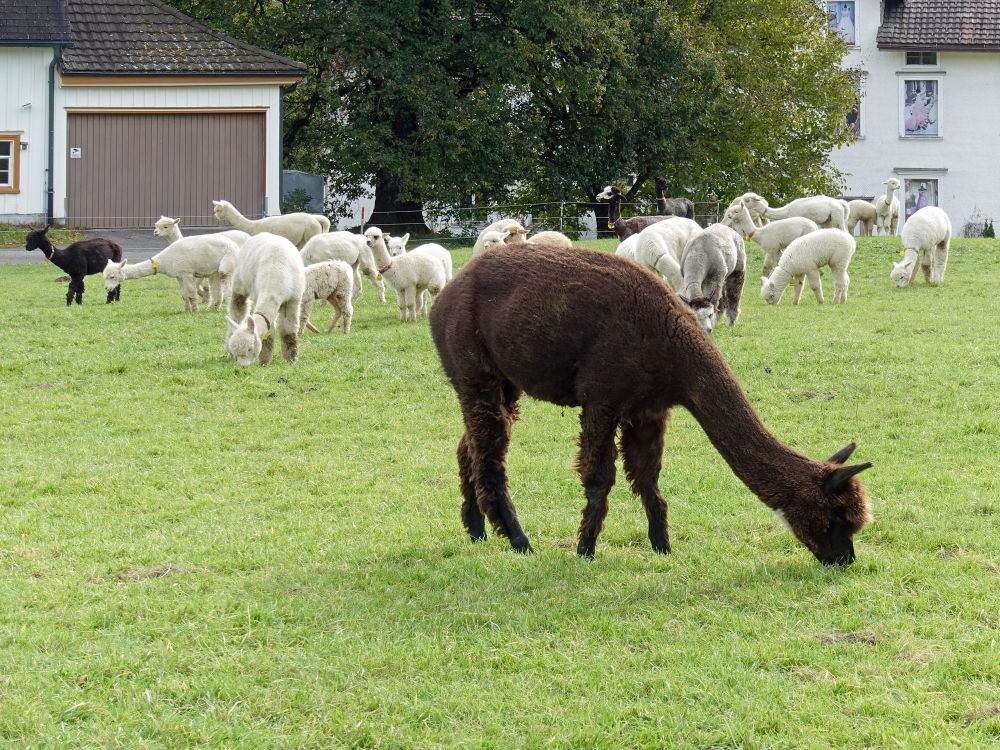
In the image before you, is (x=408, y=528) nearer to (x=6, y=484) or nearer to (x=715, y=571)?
(x=715, y=571)

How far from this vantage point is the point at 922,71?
1786 inches

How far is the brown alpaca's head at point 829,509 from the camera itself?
6445mm

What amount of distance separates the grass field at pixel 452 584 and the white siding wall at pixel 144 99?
63.4 feet

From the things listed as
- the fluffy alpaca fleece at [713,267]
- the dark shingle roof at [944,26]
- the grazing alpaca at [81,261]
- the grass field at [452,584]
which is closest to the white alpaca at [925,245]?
the fluffy alpaca fleece at [713,267]

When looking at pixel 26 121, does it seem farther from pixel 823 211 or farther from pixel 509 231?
pixel 823 211

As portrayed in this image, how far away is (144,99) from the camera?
31.0 m

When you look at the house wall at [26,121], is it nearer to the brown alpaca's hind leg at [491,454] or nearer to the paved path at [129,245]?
the paved path at [129,245]

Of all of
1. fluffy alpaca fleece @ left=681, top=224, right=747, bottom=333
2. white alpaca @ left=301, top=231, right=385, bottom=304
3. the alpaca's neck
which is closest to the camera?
the alpaca's neck

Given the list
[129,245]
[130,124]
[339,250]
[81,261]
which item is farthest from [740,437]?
[130,124]

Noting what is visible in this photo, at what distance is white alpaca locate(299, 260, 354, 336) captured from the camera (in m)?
15.6

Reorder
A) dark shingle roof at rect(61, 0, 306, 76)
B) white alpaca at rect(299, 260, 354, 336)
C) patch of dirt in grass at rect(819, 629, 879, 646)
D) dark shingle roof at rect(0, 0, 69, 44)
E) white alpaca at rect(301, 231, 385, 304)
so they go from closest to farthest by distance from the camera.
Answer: patch of dirt in grass at rect(819, 629, 879, 646), white alpaca at rect(299, 260, 354, 336), white alpaca at rect(301, 231, 385, 304), dark shingle roof at rect(61, 0, 306, 76), dark shingle roof at rect(0, 0, 69, 44)

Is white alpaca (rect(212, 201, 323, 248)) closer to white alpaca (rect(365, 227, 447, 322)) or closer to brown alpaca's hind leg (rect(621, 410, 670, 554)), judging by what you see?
white alpaca (rect(365, 227, 447, 322))

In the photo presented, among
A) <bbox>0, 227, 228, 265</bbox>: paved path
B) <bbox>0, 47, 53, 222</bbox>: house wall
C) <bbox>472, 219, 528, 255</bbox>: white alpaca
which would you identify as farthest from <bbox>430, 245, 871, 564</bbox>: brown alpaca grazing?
<bbox>0, 47, 53, 222</bbox>: house wall

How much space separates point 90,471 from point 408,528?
3.16 metres
